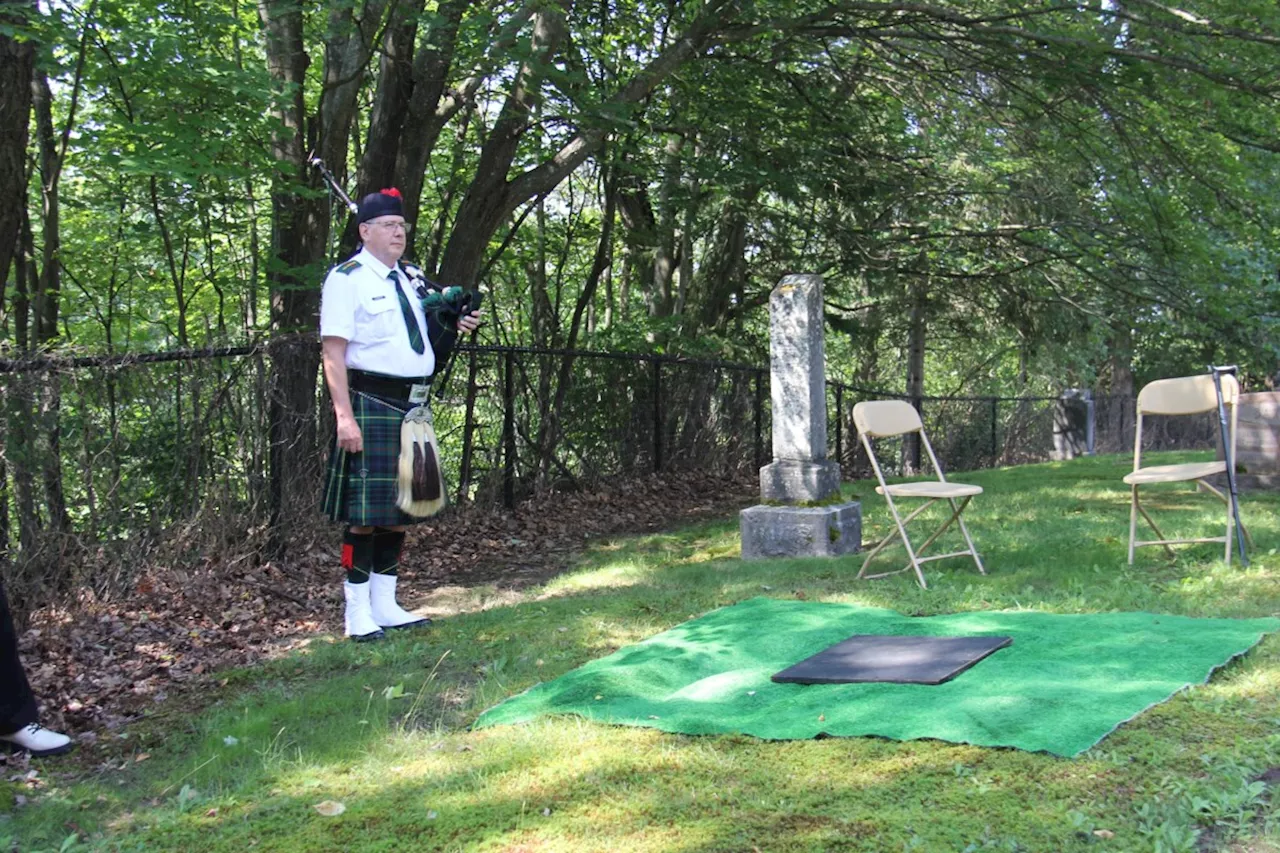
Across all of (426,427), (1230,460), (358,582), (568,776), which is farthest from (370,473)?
(1230,460)

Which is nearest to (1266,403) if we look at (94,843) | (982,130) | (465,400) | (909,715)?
(982,130)

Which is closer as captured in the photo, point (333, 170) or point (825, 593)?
point (825, 593)

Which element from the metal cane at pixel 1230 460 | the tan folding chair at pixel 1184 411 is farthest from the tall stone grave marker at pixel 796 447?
the metal cane at pixel 1230 460

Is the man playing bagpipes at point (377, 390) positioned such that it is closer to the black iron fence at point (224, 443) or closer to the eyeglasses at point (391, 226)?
the eyeglasses at point (391, 226)

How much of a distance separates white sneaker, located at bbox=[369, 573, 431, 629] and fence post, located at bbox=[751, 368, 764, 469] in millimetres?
7859

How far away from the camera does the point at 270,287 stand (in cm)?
781

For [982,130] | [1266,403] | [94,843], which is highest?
[982,130]

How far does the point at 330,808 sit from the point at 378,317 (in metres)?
2.52

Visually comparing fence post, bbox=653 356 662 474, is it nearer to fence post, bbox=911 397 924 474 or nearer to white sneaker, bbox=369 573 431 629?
white sneaker, bbox=369 573 431 629

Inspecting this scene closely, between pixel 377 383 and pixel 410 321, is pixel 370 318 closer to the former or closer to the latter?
pixel 410 321

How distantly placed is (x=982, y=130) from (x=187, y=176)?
9.23 m

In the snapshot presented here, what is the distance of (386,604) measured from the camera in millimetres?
5352

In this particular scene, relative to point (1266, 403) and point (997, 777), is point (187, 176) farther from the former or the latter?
point (1266, 403)

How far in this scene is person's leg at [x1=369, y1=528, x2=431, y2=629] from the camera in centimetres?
529
